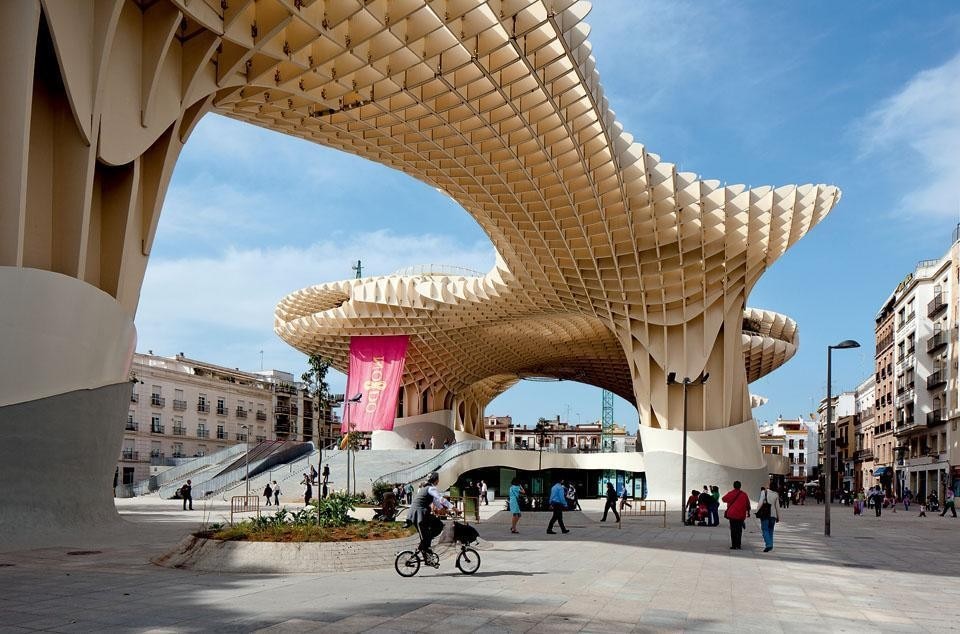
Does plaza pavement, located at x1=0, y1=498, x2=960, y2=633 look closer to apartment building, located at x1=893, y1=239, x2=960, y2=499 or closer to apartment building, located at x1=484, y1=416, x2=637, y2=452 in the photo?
apartment building, located at x1=893, y1=239, x2=960, y2=499

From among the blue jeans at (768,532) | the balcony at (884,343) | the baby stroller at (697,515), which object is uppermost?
the balcony at (884,343)

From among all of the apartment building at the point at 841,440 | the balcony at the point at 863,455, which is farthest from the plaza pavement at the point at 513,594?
the apartment building at the point at 841,440

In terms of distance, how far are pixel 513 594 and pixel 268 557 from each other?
4506 millimetres

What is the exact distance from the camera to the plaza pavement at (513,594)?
988 centimetres

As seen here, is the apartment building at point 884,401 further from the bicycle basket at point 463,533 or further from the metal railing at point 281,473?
the bicycle basket at point 463,533

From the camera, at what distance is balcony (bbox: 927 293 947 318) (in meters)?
62.1

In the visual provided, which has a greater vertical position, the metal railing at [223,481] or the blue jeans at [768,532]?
the blue jeans at [768,532]

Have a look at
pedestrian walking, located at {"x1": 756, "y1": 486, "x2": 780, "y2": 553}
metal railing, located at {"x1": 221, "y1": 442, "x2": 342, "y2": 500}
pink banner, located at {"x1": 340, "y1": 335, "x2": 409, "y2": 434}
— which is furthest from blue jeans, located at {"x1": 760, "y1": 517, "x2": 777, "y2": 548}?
pink banner, located at {"x1": 340, "y1": 335, "x2": 409, "y2": 434}

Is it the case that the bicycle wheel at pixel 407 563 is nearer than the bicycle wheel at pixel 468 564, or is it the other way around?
the bicycle wheel at pixel 407 563

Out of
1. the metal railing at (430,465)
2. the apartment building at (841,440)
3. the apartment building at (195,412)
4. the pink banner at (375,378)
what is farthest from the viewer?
the apartment building at (841,440)

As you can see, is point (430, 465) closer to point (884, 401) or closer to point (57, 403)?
point (57, 403)

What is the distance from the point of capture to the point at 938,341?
62.2 m

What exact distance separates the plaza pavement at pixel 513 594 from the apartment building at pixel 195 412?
5233cm

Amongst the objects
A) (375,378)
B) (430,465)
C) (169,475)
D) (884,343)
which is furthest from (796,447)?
(169,475)
